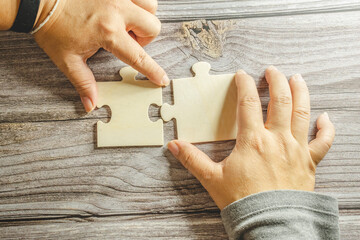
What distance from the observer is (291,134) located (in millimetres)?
885

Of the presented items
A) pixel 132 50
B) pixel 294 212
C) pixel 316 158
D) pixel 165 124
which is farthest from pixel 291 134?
pixel 132 50

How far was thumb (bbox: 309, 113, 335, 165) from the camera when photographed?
2.97 ft

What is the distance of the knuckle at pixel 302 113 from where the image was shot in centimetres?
90

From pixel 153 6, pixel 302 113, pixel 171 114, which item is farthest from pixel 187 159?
pixel 153 6

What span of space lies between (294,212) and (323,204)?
0.35 ft

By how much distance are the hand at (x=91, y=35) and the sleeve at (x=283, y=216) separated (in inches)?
17.5

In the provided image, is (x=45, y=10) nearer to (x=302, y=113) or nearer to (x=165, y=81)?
(x=165, y=81)

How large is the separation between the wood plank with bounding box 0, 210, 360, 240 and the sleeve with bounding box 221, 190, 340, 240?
89 millimetres

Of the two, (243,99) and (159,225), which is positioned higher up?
(243,99)

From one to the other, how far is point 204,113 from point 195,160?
0.47 ft

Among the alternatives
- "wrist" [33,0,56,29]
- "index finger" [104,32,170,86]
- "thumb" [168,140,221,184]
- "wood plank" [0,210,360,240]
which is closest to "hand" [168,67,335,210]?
"thumb" [168,140,221,184]

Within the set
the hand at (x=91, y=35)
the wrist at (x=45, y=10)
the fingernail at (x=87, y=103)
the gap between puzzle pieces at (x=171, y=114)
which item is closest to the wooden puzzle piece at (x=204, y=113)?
the gap between puzzle pieces at (x=171, y=114)

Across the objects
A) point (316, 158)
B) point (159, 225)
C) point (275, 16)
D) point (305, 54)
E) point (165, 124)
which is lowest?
point (159, 225)

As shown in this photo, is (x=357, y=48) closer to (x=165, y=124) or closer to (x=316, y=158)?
(x=316, y=158)
